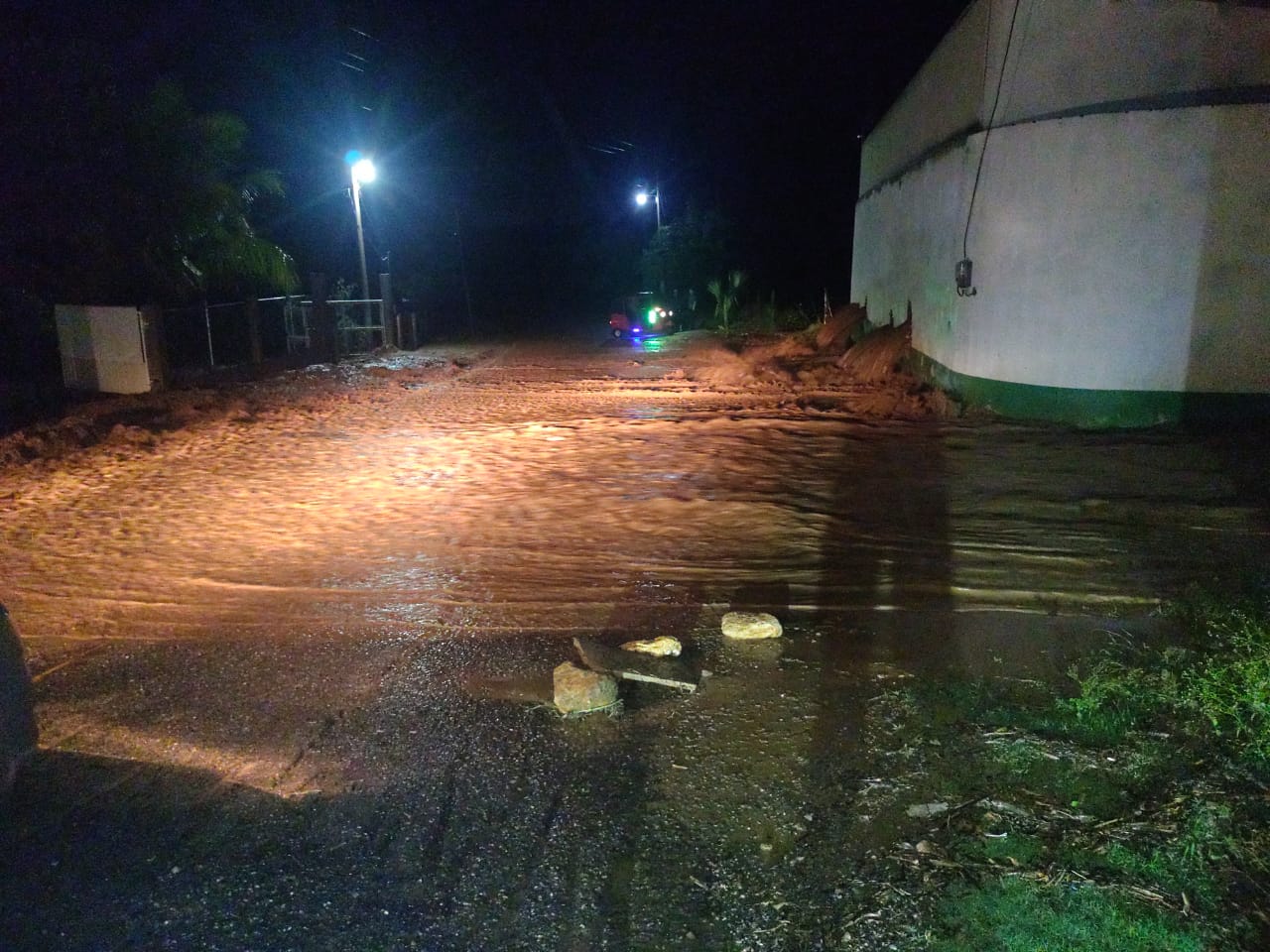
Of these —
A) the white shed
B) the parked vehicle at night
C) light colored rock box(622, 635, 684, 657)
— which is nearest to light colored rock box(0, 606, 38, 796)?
light colored rock box(622, 635, 684, 657)

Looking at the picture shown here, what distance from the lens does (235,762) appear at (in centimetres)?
471

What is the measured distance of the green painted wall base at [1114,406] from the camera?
12.0 metres

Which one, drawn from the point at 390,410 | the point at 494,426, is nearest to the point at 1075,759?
the point at 494,426

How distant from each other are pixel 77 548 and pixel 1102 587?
8362 millimetres

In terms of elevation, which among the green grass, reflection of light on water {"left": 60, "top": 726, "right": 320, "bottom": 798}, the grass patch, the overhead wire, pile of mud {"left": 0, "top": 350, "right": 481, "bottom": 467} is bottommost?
reflection of light on water {"left": 60, "top": 726, "right": 320, "bottom": 798}

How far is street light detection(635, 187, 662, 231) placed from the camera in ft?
173

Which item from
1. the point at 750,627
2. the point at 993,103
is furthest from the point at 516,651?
the point at 993,103

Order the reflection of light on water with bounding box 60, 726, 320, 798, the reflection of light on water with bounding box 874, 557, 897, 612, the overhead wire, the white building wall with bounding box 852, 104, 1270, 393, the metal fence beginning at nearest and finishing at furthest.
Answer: the reflection of light on water with bounding box 60, 726, 320, 798 < the reflection of light on water with bounding box 874, 557, 897, 612 < the white building wall with bounding box 852, 104, 1270, 393 < the overhead wire < the metal fence

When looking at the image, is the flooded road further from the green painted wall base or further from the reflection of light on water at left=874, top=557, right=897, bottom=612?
the green painted wall base

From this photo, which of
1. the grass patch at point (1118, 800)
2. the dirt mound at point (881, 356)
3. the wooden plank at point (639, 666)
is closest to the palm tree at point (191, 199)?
the dirt mound at point (881, 356)

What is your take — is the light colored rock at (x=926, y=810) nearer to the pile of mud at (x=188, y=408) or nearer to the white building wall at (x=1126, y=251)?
the white building wall at (x=1126, y=251)

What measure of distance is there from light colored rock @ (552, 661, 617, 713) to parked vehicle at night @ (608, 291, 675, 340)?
1097 inches

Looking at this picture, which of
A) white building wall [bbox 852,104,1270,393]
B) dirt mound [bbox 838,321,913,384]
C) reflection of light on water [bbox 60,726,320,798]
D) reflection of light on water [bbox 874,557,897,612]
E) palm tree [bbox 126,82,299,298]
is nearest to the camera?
reflection of light on water [bbox 60,726,320,798]

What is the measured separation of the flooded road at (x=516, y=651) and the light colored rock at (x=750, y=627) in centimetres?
12
